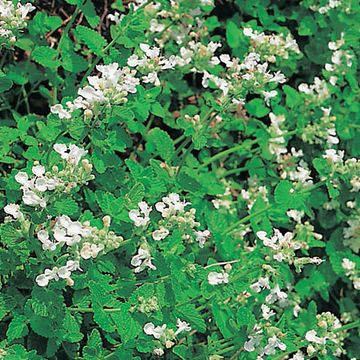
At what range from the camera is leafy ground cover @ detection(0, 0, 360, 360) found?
2.34 metres

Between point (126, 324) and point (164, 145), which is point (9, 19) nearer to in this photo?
point (164, 145)

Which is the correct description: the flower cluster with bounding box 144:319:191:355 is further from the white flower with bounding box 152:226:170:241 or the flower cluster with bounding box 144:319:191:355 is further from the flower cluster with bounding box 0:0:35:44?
the flower cluster with bounding box 0:0:35:44

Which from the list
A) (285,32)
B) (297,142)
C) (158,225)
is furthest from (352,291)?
(158,225)

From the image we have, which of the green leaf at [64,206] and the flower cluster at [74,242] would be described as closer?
the flower cluster at [74,242]

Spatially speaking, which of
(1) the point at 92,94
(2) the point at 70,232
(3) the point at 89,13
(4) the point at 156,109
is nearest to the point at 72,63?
(3) the point at 89,13

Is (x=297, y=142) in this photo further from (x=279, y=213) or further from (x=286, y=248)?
(x=286, y=248)

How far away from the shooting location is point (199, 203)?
9.99 ft

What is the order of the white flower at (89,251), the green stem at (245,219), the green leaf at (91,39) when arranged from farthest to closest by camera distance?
the green stem at (245,219), the green leaf at (91,39), the white flower at (89,251)

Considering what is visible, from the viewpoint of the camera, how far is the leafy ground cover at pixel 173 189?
234 cm

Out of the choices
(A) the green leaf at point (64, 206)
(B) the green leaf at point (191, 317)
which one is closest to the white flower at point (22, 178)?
(A) the green leaf at point (64, 206)

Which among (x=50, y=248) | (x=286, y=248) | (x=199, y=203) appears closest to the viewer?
(x=50, y=248)

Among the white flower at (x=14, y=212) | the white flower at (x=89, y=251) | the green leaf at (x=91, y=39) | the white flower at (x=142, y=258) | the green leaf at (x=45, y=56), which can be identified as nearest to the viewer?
the white flower at (x=89, y=251)

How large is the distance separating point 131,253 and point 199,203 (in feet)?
1.62

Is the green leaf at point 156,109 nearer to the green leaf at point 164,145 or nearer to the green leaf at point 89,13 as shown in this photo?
the green leaf at point 164,145
